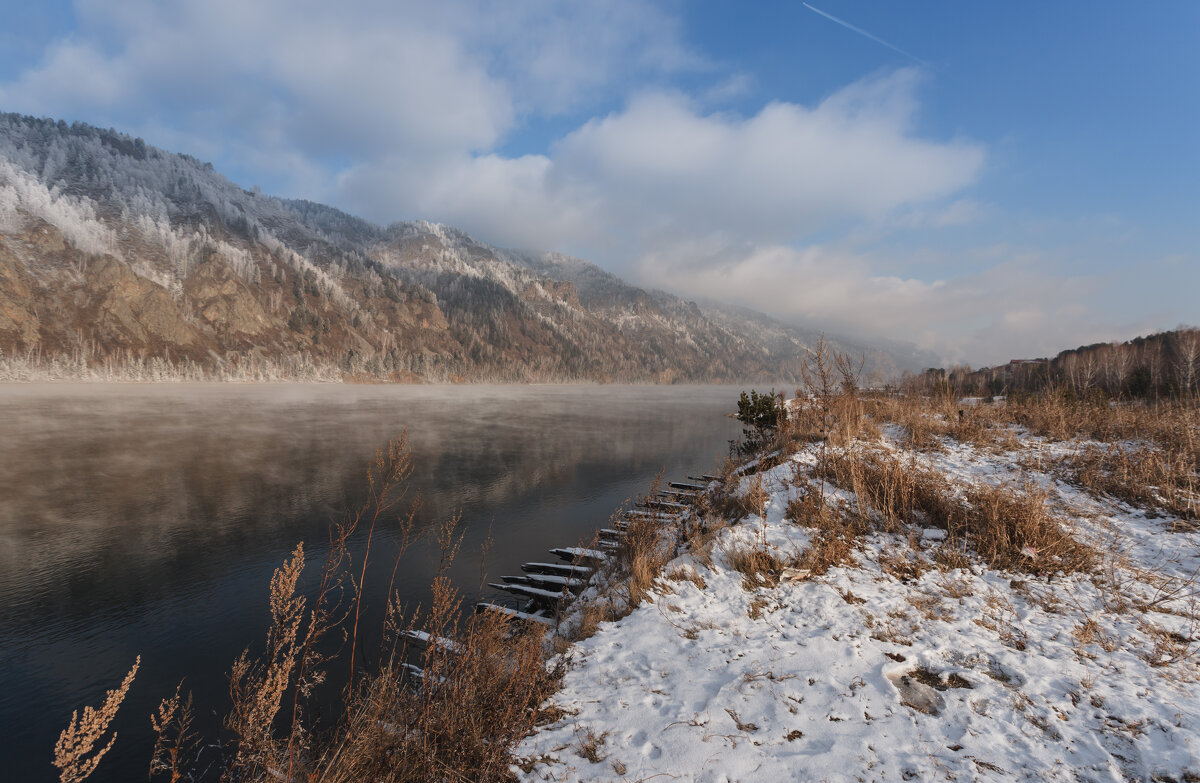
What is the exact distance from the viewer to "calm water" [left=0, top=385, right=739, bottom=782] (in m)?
6.60

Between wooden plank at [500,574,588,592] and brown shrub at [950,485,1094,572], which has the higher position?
brown shrub at [950,485,1094,572]

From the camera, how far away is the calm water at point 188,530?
6.60 meters

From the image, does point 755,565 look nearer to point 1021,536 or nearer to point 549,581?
point 1021,536

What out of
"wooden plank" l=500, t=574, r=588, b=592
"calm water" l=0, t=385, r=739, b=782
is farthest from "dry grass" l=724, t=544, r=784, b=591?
"calm water" l=0, t=385, r=739, b=782

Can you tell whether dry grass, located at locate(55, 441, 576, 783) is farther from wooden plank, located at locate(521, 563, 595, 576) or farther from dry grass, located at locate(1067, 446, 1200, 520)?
dry grass, located at locate(1067, 446, 1200, 520)

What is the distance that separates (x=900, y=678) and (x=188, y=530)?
16.1 meters

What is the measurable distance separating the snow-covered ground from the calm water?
17.5 ft

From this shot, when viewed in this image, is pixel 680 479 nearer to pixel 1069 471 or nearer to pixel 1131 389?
pixel 1069 471

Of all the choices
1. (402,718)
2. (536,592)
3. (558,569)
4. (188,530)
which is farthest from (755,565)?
(188,530)

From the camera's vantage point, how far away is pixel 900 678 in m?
3.75

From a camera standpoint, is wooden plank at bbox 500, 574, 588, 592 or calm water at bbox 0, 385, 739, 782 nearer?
calm water at bbox 0, 385, 739, 782

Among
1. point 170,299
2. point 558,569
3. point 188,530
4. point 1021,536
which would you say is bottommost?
point 188,530

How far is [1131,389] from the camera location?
75.1 ft

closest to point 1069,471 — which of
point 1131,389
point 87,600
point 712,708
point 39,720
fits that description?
point 712,708
